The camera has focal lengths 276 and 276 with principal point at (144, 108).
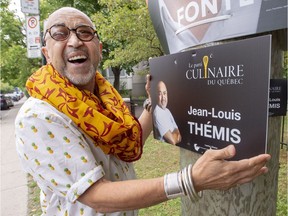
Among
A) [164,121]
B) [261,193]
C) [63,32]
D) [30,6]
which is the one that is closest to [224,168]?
[261,193]

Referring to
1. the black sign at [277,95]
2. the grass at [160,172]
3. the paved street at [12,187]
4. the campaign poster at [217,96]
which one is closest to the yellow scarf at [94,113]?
the campaign poster at [217,96]

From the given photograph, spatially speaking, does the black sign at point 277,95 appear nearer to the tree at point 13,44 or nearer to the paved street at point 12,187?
the paved street at point 12,187

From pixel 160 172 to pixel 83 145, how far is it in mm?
4127

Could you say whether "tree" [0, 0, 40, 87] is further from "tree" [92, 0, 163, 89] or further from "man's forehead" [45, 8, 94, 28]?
"man's forehead" [45, 8, 94, 28]

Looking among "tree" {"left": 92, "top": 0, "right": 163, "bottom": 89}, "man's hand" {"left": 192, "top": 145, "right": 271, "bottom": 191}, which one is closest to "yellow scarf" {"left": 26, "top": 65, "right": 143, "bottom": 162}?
"man's hand" {"left": 192, "top": 145, "right": 271, "bottom": 191}

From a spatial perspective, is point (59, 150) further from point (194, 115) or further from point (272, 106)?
point (272, 106)

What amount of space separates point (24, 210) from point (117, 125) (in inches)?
144

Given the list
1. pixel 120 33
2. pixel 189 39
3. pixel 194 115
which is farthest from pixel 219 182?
pixel 120 33

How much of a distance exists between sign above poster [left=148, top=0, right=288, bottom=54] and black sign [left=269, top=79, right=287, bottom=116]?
0.23m

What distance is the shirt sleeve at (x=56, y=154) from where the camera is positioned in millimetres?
1278

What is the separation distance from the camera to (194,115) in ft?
4.54

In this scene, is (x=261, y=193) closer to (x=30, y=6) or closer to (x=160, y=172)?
(x=160, y=172)

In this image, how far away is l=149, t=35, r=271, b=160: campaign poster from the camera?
1053 mm

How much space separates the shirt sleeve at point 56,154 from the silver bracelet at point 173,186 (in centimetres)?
32
